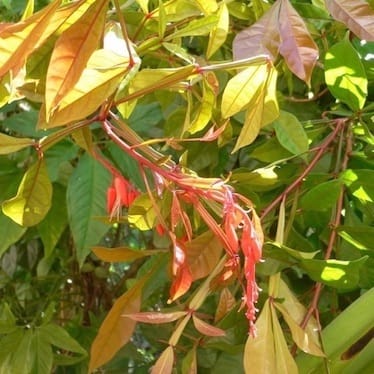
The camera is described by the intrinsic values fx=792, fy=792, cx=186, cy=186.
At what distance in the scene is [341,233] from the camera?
521mm

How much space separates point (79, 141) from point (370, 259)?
220 mm

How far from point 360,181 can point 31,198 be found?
0.21 m

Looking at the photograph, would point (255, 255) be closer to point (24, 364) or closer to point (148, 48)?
point (148, 48)

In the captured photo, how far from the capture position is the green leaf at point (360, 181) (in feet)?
1.66

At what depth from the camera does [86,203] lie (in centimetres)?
61

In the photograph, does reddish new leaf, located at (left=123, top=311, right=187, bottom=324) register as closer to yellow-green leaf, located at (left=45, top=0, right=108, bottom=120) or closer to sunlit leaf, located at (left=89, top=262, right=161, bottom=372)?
sunlit leaf, located at (left=89, top=262, right=161, bottom=372)

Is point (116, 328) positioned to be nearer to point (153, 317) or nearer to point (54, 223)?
point (153, 317)

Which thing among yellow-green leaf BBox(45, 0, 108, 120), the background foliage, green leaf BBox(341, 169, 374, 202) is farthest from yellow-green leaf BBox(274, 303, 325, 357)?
yellow-green leaf BBox(45, 0, 108, 120)

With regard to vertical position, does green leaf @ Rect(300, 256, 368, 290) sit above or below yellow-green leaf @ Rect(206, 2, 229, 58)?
below

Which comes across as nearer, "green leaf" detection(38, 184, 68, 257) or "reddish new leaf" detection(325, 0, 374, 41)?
"reddish new leaf" detection(325, 0, 374, 41)

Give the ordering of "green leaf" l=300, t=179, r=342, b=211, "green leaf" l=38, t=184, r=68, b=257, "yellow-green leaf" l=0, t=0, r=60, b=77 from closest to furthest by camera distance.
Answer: "yellow-green leaf" l=0, t=0, r=60, b=77 → "green leaf" l=300, t=179, r=342, b=211 → "green leaf" l=38, t=184, r=68, b=257

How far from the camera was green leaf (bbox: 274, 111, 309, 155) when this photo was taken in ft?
1.67

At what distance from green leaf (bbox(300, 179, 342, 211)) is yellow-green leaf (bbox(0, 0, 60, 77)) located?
26 cm

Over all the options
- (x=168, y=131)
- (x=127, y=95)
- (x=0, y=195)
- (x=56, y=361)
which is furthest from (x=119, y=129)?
(x=56, y=361)
